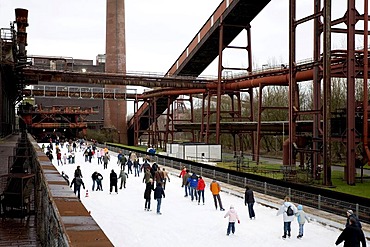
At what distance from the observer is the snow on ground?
486 inches

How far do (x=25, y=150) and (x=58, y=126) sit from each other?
4788cm

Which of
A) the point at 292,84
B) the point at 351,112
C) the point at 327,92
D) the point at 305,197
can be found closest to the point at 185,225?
the point at 305,197

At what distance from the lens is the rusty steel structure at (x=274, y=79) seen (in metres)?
22.7

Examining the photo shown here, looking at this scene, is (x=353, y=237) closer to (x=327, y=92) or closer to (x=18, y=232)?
(x=18, y=232)

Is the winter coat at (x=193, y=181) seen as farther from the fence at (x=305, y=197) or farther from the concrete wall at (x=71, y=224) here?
the concrete wall at (x=71, y=224)

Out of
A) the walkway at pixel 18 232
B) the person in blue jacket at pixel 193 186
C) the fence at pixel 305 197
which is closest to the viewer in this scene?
the walkway at pixel 18 232

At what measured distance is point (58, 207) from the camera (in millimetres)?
4230

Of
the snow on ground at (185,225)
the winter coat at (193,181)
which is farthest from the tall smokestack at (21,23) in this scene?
the winter coat at (193,181)

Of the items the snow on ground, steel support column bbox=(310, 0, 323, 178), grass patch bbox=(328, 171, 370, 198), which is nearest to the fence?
the snow on ground

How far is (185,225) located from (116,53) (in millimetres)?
54172

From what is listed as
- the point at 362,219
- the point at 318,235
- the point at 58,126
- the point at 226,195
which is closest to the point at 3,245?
the point at 318,235

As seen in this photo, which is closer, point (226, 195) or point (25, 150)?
point (25, 150)

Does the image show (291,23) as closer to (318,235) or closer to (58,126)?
(318,235)

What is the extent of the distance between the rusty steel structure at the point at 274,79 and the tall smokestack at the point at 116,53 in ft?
12.7
